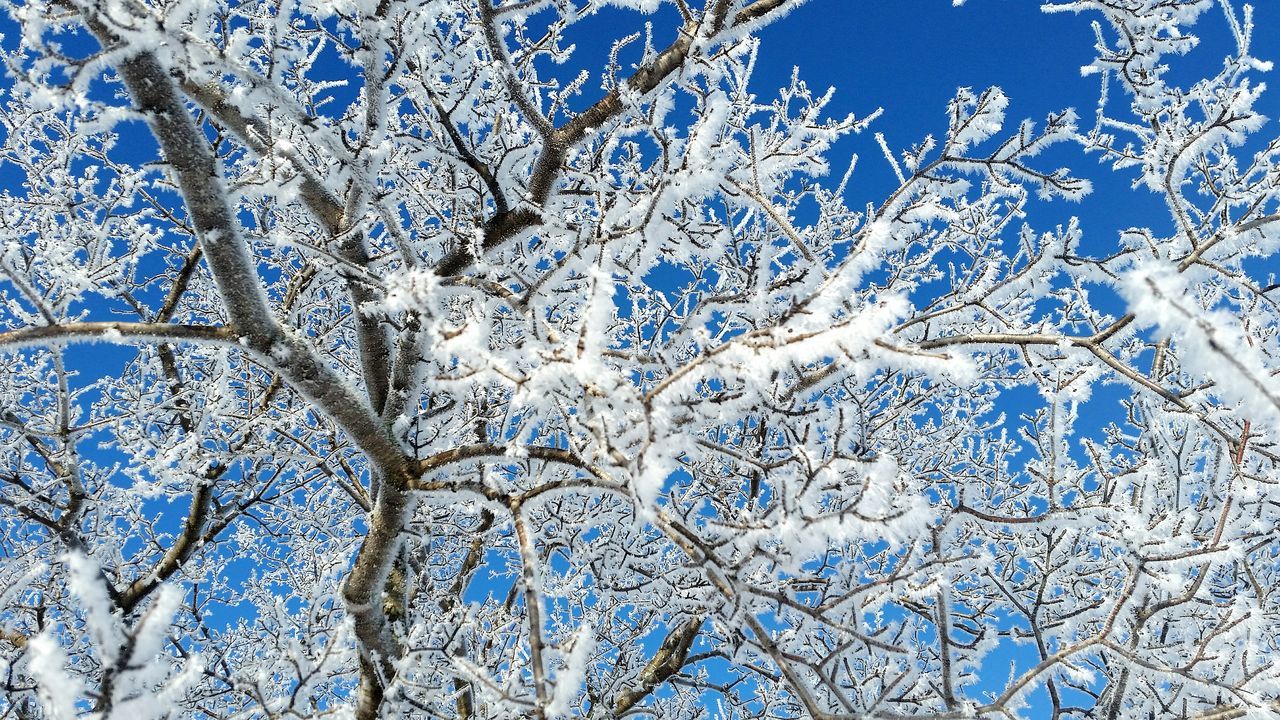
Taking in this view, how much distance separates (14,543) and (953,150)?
8.12 meters

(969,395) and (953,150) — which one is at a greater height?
(969,395)

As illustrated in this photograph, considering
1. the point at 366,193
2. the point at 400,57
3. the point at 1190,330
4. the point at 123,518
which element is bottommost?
the point at 1190,330

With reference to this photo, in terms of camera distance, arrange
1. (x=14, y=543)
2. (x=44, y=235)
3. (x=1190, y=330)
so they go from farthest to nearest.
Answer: (x=14, y=543), (x=44, y=235), (x=1190, y=330)

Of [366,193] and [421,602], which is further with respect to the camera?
[421,602]

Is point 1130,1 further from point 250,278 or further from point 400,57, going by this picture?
point 250,278

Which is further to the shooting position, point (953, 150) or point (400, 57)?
point (953, 150)

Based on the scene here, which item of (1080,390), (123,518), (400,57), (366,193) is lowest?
(1080,390)

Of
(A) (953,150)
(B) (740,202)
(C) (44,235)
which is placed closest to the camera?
(A) (953,150)

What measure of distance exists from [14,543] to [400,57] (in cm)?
659

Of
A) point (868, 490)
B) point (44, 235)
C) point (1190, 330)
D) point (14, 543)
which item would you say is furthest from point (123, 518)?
point (1190, 330)

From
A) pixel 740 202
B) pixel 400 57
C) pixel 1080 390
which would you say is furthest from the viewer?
pixel 740 202

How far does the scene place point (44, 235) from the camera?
572 cm

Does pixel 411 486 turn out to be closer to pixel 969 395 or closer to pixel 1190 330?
pixel 1190 330

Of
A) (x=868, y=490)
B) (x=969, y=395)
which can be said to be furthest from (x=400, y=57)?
(x=969, y=395)
